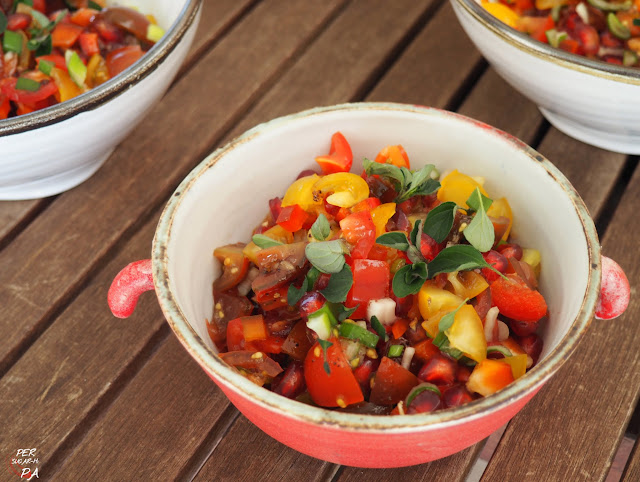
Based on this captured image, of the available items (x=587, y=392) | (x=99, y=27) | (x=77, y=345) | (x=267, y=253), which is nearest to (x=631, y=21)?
(x=587, y=392)

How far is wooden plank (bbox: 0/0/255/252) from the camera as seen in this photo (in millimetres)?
1458

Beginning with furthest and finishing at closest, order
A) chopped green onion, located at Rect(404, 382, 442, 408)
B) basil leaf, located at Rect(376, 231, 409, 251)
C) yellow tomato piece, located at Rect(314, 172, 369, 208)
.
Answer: yellow tomato piece, located at Rect(314, 172, 369, 208), basil leaf, located at Rect(376, 231, 409, 251), chopped green onion, located at Rect(404, 382, 442, 408)

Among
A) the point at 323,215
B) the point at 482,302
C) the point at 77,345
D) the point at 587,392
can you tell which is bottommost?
the point at 587,392

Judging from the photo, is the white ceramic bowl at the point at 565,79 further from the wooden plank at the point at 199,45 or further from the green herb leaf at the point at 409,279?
the wooden plank at the point at 199,45

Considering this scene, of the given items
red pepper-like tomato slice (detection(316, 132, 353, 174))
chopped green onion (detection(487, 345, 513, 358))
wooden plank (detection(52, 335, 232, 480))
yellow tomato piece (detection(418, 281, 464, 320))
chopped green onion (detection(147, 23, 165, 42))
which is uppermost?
chopped green onion (detection(147, 23, 165, 42))

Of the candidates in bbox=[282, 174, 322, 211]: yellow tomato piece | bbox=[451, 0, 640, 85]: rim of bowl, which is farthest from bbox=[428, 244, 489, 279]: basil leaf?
bbox=[451, 0, 640, 85]: rim of bowl

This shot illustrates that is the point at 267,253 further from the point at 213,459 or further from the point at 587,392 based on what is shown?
the point at 587,392

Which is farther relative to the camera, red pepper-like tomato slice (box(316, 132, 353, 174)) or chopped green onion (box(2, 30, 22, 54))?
chopped green onion (box(2, 30, 22, 54))

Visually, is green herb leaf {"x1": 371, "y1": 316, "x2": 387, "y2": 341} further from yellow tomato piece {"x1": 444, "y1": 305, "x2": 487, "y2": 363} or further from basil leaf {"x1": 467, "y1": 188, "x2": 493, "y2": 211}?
basil leaf {"x1": 467, "y1": 188, "x2": 493, "y2": 211}

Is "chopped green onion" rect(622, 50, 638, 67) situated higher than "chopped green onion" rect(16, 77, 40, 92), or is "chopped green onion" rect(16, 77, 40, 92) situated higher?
"chopped green onion" rect(16, 77, 40, 92)

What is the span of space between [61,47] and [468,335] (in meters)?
1.17

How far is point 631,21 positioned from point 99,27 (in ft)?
4.04

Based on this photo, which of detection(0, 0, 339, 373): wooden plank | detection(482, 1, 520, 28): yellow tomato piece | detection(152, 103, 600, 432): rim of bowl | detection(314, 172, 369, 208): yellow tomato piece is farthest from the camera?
detection(482, 1, 520, 28): yellow tomato piece

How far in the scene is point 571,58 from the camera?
1241 millimetres
